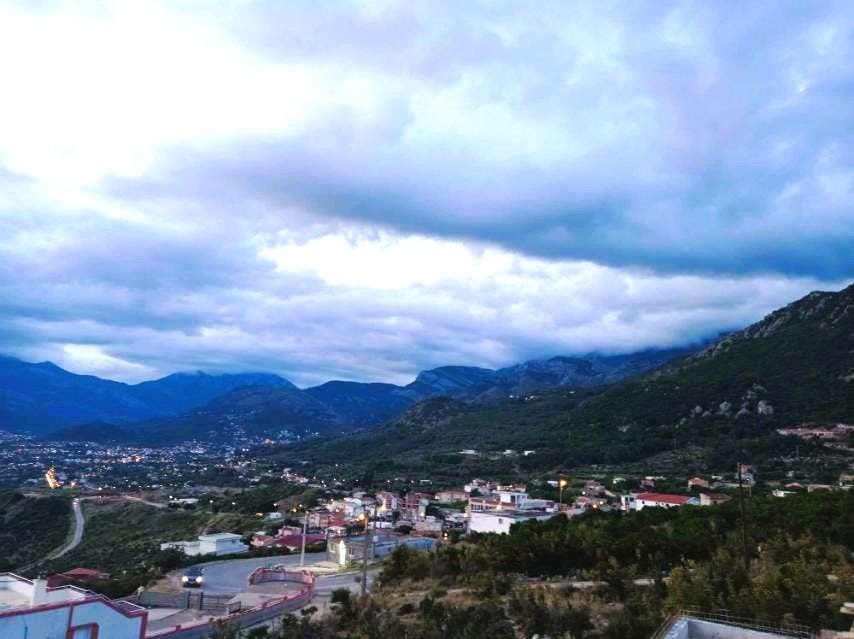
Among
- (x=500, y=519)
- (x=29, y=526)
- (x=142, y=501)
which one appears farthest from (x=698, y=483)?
(x=29, y=526)

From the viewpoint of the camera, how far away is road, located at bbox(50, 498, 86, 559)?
71544 millimetres

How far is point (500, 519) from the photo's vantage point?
49281mm

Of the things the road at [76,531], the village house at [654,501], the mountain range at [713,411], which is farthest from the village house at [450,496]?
the road at [76,531]

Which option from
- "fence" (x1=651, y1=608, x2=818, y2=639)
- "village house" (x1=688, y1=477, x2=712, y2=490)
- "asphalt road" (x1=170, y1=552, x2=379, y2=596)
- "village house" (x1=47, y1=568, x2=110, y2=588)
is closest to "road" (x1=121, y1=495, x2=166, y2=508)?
"asphalt road" (x1=170, y1=552, x2=379, y2=596)

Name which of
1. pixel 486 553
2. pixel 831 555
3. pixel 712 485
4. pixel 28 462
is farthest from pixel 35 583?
pixel 28 462

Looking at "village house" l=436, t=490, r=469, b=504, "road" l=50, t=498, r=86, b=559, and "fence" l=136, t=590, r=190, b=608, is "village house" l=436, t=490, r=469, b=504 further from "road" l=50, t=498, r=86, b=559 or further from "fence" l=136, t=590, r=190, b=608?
"fence" l=136, t=590, r=190, b=608

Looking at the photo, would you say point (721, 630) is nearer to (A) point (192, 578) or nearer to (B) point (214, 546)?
(A) point (192, 578)

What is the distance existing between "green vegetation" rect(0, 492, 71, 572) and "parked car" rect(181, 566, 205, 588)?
34.2 metres

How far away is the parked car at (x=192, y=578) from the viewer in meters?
34.8

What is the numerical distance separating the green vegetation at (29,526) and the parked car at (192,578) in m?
34.2

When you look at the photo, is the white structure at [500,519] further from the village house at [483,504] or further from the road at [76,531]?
the road at [76,531]

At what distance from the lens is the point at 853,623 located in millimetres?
14047

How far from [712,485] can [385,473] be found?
183ft

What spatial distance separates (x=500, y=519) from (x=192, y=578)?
22.1 meters
